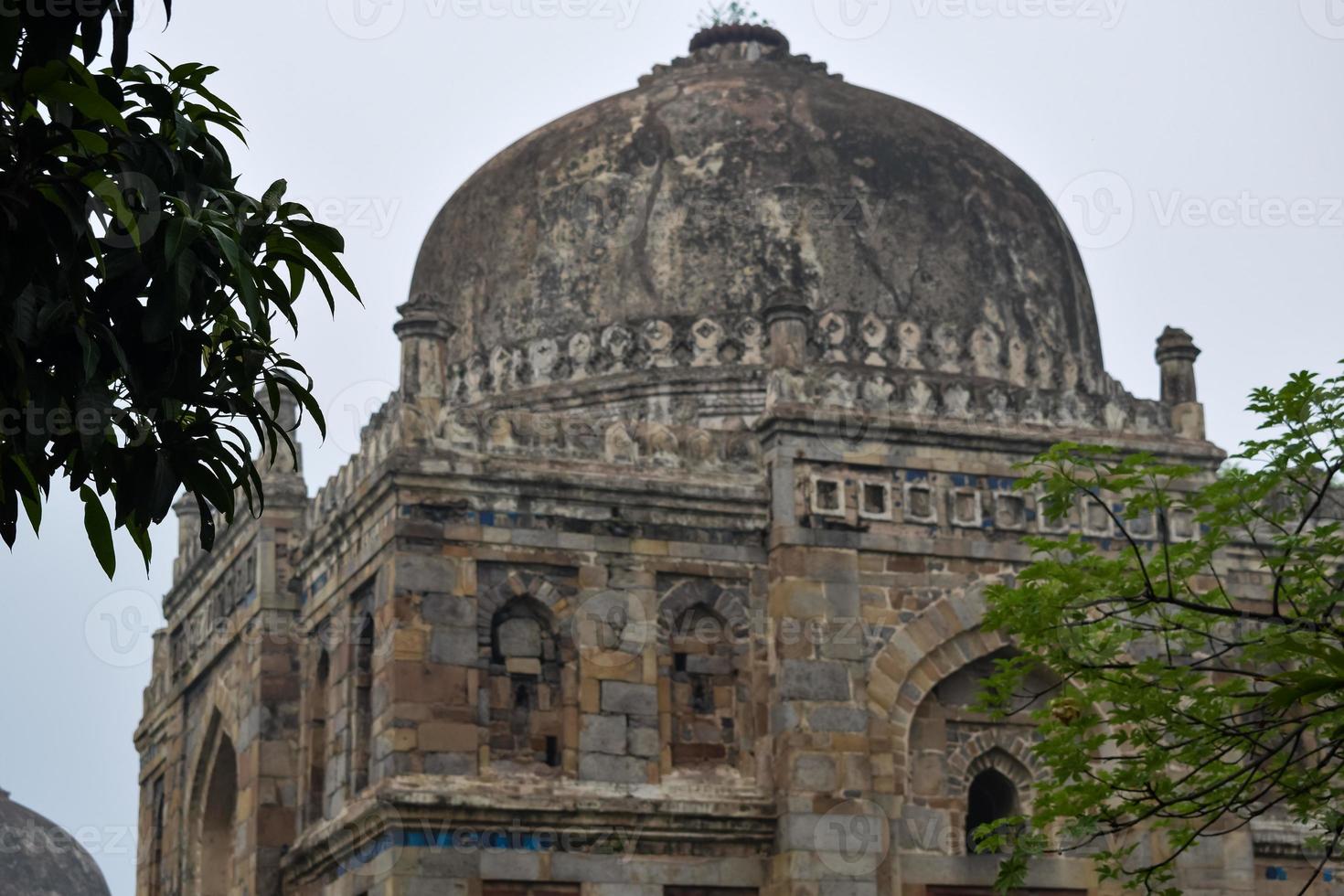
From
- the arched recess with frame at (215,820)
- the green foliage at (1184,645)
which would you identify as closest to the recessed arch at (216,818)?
the arched recess with frame at (215,820)

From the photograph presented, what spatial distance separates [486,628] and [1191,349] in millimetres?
6452

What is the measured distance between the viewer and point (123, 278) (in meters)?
6.57

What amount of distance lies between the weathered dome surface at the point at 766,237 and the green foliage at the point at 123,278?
1181cm

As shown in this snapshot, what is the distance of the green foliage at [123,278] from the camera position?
6.25 metres

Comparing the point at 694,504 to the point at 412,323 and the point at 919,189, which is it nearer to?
the point at 412,323

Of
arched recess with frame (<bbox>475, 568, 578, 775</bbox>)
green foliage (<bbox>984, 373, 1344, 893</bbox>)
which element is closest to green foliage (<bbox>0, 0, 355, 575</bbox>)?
green foliage (<bbox>984, 373, 1344, 893</bbox>)

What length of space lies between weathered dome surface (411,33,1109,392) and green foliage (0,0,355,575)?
1181 cm

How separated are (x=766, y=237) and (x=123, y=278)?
13.2 metres

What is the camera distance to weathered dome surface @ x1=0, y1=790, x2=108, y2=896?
26.0 meters

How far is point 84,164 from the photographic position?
20.9 feet

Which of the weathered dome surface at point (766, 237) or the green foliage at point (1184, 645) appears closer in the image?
the green foliage at point (1184, 645)

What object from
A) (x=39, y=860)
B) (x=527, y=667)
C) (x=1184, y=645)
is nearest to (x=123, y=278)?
(x=1184, y=645)

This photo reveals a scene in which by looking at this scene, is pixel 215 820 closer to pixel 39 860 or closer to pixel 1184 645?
pixel 39 860

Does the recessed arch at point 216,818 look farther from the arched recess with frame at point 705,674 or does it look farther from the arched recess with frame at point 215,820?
the arched recess with frame at point 705,674
